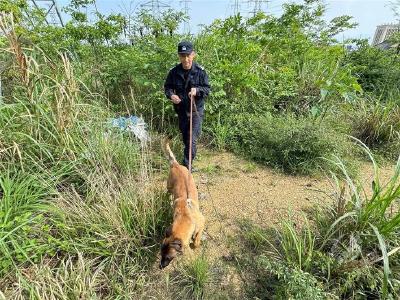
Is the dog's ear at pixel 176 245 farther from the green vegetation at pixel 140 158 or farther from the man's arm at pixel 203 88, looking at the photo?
the man's arm at pixel 203 88

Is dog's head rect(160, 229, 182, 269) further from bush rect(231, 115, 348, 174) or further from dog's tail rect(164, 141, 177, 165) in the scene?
bush rect(231, 115, 348, 174)

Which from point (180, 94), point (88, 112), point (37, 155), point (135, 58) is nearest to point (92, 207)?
point (37, 155)

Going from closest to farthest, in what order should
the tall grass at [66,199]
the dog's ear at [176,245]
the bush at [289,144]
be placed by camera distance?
1. the dog's ear at [176,245]
2. the tall grass at [66,199]
3. the bush at [289,144]

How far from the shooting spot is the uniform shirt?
374cm

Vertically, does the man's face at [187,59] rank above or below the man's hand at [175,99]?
above

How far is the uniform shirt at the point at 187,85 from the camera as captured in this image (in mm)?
3744

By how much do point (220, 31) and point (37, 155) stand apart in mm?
3877

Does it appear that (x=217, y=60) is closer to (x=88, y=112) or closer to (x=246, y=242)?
Answer: (x=88, y=112)

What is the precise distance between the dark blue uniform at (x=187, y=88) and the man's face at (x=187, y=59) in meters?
0.06

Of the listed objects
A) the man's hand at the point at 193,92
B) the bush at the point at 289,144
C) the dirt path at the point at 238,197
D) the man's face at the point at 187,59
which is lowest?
the dirt path at the point at 238,197

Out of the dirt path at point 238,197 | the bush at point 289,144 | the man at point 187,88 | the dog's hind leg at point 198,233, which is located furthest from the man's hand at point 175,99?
the dog's hind leg at point 198,233

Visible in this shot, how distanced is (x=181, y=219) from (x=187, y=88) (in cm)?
185

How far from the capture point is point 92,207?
2.81m

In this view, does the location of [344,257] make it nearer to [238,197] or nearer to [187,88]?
[238,197]
